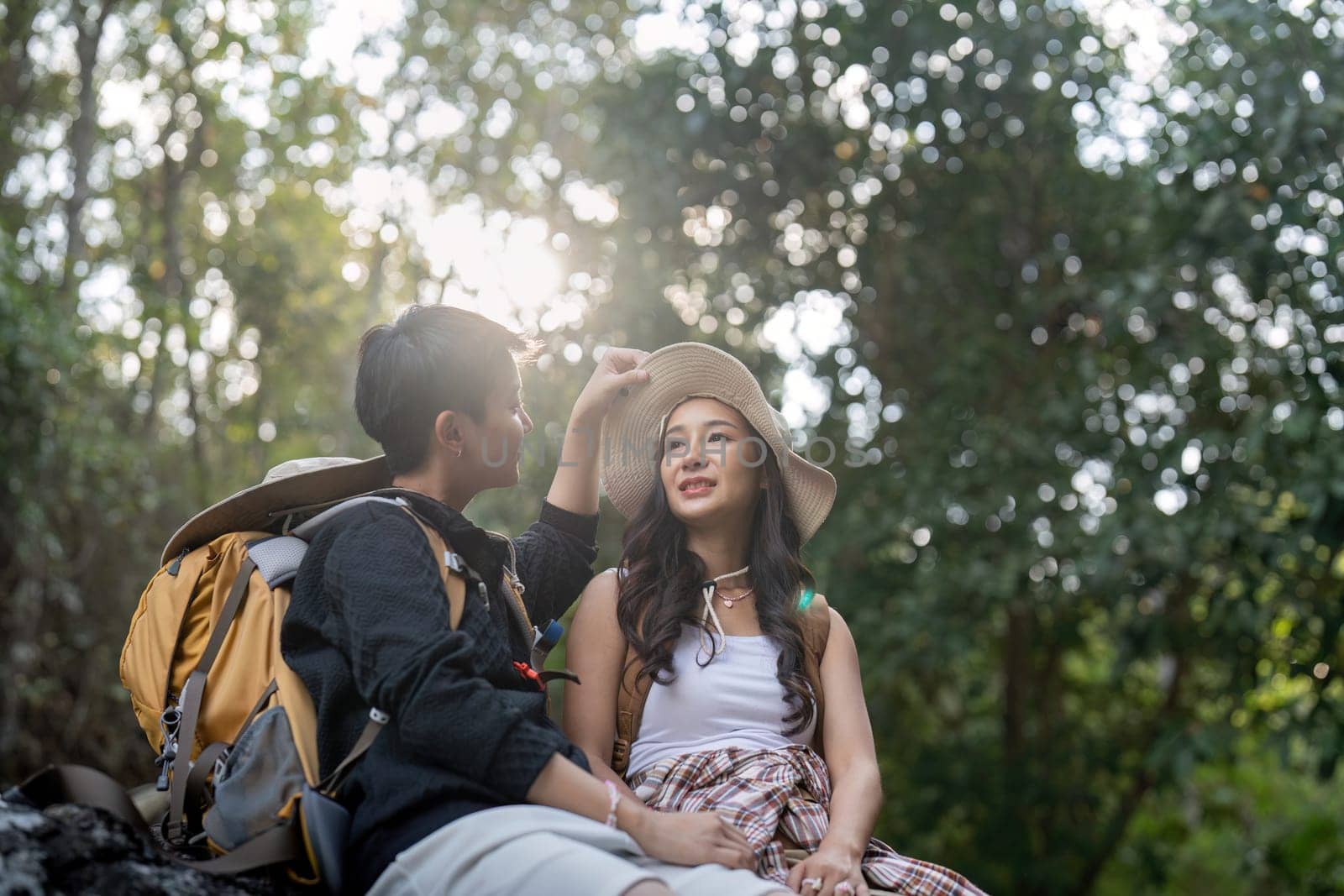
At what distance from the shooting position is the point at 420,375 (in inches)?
87.0

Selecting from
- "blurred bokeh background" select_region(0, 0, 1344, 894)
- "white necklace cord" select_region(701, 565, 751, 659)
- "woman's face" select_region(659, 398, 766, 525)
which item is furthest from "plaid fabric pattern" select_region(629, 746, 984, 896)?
"blurred bokeh background" select_region(0, 0, 1344, 894)

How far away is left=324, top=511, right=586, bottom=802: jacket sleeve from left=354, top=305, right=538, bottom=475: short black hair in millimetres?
306

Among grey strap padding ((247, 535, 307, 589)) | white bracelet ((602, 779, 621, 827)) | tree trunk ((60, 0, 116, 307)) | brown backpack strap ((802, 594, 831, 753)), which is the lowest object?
white bracelet ((602, 779, 621, 827))

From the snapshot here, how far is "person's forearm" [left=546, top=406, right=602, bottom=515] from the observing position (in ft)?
8.80

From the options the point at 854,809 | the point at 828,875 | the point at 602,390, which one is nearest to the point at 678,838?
the point at 828,875

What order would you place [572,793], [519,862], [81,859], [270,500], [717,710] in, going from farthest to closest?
[717,710] < [270,500] < [572,793] < [519,862] < [81,859]

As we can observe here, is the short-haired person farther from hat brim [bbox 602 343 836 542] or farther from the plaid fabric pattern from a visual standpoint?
hat brim [bbox 602 343 836 542]

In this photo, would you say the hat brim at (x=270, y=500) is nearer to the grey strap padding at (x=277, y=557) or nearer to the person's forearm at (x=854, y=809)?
the grey strap padding at (x=277, y=557)

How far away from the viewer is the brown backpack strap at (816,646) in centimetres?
249

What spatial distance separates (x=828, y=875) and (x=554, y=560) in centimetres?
87

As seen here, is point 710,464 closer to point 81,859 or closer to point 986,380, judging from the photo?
point 81,859

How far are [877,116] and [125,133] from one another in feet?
23.3

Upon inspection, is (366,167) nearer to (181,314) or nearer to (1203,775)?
(181,314)

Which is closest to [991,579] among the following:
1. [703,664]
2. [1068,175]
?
A: [1068,175]
